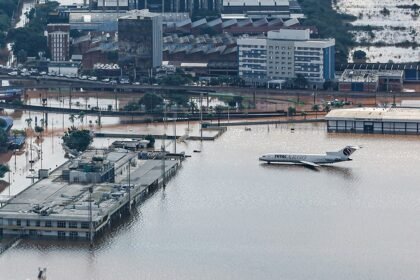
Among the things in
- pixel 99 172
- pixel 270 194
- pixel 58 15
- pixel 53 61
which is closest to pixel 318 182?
pixel 270 194

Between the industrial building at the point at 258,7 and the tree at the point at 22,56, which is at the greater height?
the industrial building at the point at 258,7

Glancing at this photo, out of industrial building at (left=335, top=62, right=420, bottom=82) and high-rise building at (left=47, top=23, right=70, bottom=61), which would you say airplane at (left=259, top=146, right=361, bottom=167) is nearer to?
industrial building at (left=335, top=62, right=420, bottom=82)

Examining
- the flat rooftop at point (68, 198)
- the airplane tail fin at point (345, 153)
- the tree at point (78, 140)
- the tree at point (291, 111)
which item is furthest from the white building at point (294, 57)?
the flat rooftop at point (68, 198)

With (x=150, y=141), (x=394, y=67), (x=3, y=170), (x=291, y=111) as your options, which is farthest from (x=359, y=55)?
(x=3, y=170)

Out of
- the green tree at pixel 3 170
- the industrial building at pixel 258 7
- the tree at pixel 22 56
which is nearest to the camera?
the green tree at pixel 3 170

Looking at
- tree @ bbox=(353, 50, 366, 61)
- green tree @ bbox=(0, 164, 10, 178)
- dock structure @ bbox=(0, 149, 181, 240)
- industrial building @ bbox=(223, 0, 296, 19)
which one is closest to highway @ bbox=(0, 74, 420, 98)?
tree @ bbox=(353, 50, 366, 61)

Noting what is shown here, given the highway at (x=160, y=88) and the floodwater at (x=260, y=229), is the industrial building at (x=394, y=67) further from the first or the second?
the floodwater at (x=260, y=229)

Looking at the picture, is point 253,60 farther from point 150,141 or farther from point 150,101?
point 150,141
